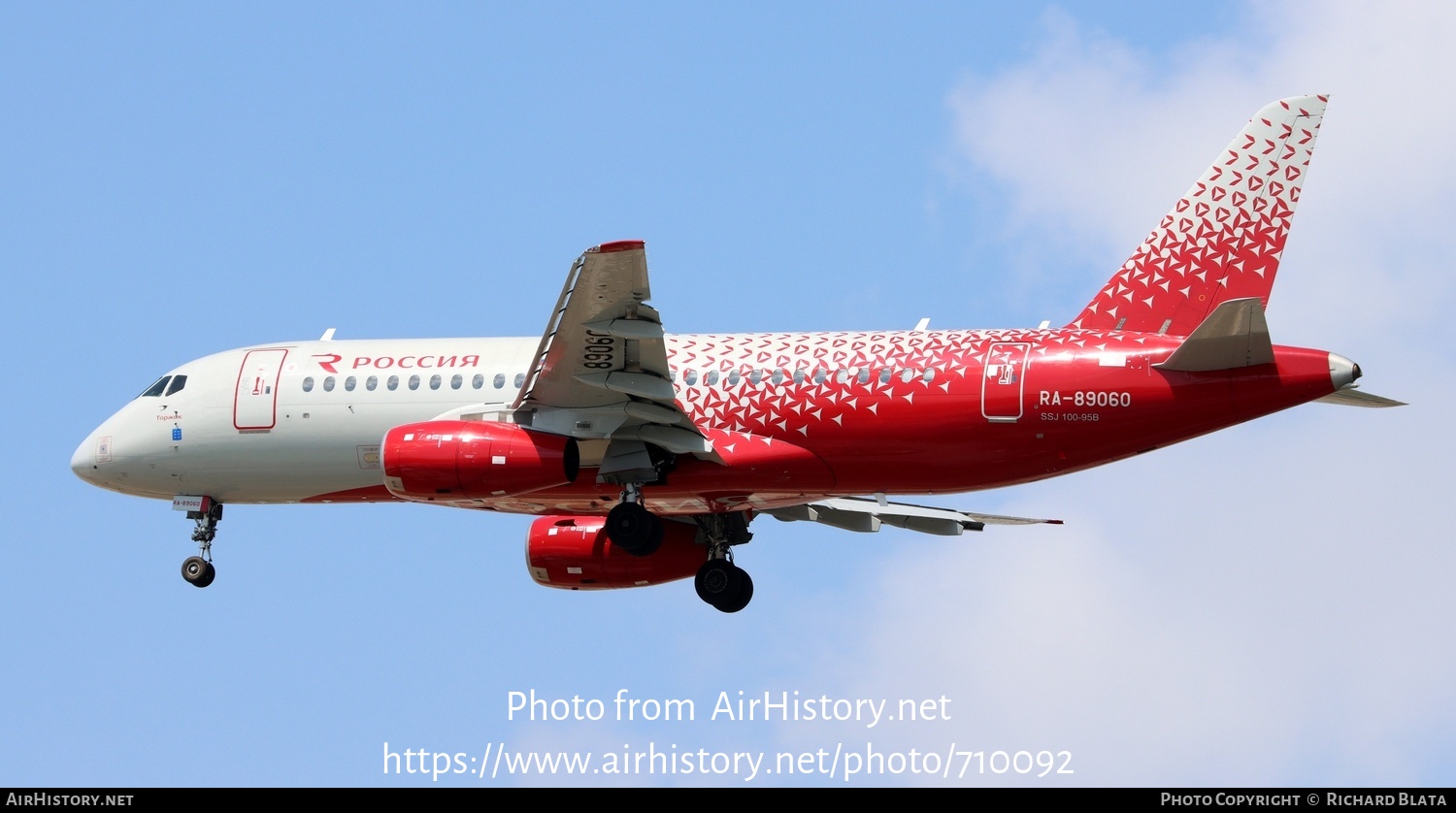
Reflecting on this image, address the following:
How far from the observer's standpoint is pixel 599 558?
4062 centimetres

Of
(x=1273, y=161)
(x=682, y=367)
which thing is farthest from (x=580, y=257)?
(x=1273, y=161)

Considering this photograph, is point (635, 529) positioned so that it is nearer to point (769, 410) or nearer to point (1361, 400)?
point (769, 410)

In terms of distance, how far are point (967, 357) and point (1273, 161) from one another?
5.97 metres

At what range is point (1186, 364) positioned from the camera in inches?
1308

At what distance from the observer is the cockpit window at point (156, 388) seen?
39.7 m

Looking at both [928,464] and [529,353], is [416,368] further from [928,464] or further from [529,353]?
[928,464]

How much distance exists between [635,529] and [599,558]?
16.1ft

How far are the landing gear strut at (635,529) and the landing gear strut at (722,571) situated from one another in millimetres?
3606

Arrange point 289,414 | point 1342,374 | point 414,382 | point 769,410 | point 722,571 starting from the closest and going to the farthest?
1. point 1342,374
2. point 769,410
3. point 414,382
4. point 289,414
5. point 722,571

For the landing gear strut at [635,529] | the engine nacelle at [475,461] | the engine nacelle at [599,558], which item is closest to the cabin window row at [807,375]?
the landing gear strut at [635,529]

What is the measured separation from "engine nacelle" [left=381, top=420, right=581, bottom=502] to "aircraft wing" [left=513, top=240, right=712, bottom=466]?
0.53 m

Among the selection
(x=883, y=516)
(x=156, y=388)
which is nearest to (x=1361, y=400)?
(x=883, y=516)

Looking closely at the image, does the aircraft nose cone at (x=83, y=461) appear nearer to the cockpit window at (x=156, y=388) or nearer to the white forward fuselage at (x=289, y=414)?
the white forward fuselage at (x=289, y=414)

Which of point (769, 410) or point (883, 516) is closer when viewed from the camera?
point (769, 410)
